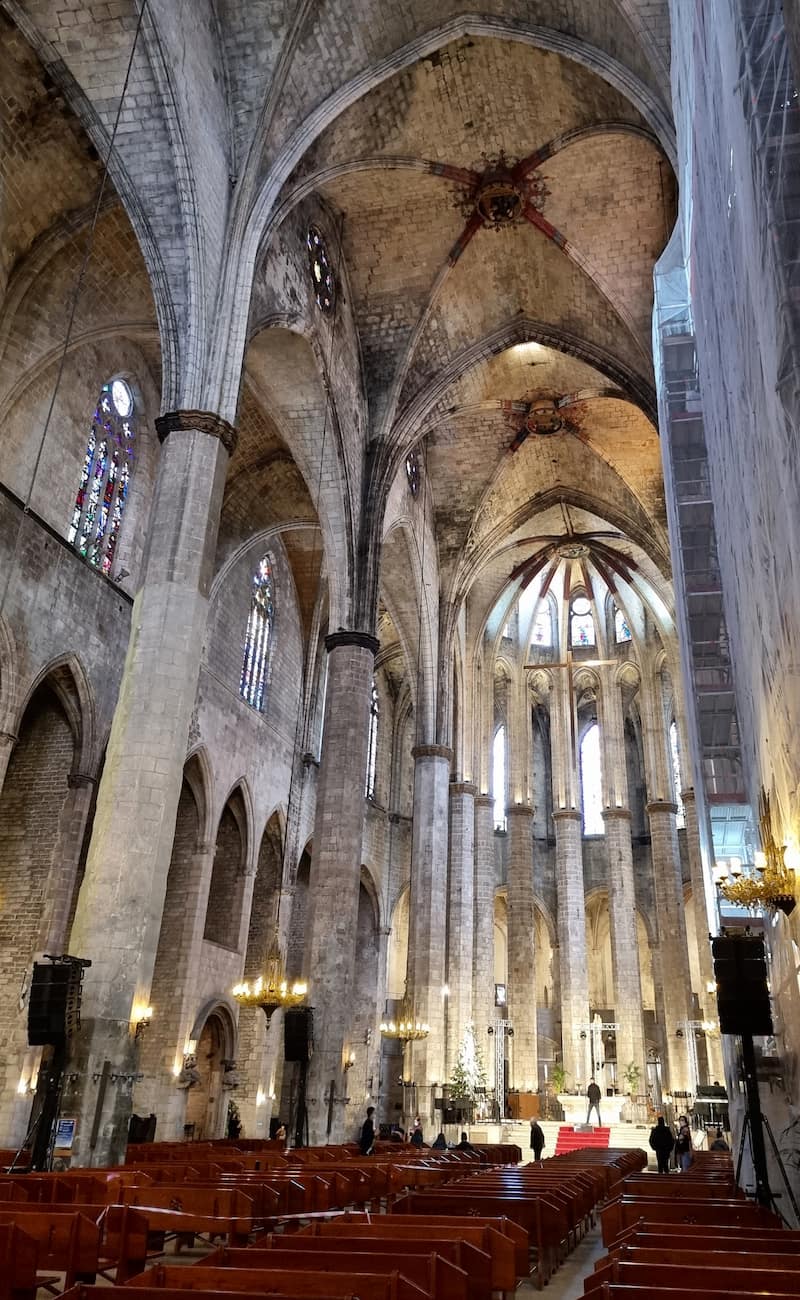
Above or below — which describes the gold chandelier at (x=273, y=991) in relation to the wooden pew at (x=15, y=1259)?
above

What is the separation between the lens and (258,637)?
2534cm

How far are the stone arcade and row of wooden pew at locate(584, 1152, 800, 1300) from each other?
2490 millimetres

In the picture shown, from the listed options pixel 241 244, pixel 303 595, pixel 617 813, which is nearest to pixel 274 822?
pixel 303 595

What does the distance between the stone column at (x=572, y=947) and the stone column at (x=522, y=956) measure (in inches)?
37.2

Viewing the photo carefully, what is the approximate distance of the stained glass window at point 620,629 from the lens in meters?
35.4

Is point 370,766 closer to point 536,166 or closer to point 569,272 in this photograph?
point 569,272

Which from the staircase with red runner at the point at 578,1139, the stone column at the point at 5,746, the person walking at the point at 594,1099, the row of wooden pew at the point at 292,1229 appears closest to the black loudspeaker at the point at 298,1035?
the stone column at the point at 5,746

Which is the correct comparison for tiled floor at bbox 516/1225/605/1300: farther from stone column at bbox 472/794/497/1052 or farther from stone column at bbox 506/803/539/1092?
stone column at bbox 506/803/539/1092

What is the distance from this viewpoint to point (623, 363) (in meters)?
20.6

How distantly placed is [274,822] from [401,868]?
335 inches

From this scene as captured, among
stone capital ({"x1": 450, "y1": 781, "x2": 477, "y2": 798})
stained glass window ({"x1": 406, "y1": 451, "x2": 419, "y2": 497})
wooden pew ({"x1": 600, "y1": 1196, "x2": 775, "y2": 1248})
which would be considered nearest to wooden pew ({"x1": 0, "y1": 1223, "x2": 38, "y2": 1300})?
wooden pew ({"x1": 600, "y1": 1196, "x2": 775, "y2": 1248})

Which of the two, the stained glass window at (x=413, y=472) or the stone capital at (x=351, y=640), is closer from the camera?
the stone capital at (x=351, y=640)

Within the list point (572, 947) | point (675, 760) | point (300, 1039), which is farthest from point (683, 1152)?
point (675, 760)

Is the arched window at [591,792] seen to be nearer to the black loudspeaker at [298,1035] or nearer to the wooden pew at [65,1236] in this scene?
the black loudspeaker at [298,1035]
